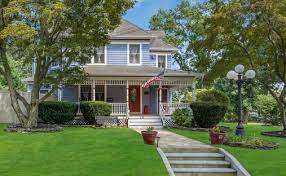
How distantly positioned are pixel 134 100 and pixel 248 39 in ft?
33.8

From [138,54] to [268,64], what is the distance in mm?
9431


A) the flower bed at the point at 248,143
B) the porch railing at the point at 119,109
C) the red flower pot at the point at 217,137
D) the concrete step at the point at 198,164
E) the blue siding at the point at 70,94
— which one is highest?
the blue siding at the point at 70,94

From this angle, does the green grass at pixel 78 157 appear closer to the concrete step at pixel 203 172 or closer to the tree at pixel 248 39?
the concrete step at pixel 203 172

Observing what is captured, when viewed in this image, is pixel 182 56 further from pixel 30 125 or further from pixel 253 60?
pixel 30 125

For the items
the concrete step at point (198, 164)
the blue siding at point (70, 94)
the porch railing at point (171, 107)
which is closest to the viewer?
the concrete step at point (198, 164)

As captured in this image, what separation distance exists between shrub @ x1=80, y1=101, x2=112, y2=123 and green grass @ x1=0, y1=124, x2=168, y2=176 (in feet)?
22.2

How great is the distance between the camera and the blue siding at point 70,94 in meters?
28.5

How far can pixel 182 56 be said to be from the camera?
44031 mm

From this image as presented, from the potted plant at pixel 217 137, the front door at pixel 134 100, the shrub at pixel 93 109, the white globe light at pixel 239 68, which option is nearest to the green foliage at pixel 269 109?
the front door at pixel 134 100

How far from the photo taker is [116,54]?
28.6m

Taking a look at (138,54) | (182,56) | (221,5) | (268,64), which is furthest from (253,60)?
(182,56)

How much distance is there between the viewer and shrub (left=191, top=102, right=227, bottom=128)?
77.1ft

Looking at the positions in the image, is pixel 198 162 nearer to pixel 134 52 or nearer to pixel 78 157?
pixel 78 157

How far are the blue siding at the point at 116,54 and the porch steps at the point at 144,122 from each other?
16.8 ft
